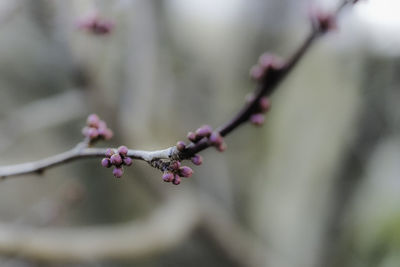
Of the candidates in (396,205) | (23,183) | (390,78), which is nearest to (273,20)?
(390,78)

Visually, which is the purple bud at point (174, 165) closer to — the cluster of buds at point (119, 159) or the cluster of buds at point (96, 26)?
the cluster of buds at point (119, 159)

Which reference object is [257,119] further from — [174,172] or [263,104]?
[174,172]

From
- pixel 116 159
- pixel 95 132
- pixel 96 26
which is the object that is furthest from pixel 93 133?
pixel 96 26

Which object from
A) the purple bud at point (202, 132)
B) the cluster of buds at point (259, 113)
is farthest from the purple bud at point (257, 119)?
the purple bud at point (202, 132)

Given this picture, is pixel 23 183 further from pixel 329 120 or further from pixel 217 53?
pixel 329 120

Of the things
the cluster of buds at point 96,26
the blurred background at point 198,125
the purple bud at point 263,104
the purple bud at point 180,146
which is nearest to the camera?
the purple bud at point 180,146

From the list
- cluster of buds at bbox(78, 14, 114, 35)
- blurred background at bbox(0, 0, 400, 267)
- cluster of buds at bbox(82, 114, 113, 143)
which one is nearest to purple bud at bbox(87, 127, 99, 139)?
cluster of buds at bbox(82, 114, 113, 143)
